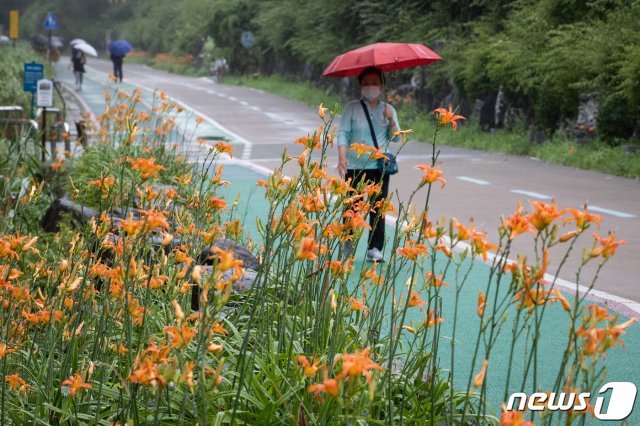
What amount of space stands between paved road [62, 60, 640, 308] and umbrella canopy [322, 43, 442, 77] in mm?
1618

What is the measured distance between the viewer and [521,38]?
76.2 ft

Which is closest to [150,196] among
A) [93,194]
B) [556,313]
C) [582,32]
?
[556,313]

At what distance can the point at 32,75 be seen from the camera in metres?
15.6

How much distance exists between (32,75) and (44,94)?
126 centimetres

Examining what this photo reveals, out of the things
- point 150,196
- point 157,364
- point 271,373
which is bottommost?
point 271,373

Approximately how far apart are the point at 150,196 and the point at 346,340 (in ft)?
4.56

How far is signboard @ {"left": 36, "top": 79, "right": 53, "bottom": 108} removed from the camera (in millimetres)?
14352

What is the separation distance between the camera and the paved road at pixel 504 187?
31.1 ft

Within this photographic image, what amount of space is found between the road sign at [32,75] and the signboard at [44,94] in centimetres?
107

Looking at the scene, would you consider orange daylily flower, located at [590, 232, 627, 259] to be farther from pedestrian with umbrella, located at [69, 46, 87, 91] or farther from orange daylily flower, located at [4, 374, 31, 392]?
pedestrian with umbrella, located at [69, 46, 87, 91]

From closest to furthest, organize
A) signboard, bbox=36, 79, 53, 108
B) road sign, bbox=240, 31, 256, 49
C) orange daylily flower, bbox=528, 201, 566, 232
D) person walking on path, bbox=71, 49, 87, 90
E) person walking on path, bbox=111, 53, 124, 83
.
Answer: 1. orange daylily flower, bbox=528, 201, 566, 232
2. signboard, bbox=36, 79, 53, 108
3. person walking on path, bbox=71, 49, 87, 90
4. person walking on path, bbox=111, 53, 124, 83
5. road sign, bbox=240, 31, 256, 49

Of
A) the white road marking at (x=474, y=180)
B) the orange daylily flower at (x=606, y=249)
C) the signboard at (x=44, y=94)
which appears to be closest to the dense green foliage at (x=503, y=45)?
the white road marking at (x=474, y=180)

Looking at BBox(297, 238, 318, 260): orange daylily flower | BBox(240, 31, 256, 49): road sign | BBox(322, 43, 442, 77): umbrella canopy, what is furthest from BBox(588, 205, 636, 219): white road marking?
BBox(240, 31, 256, 49): road sign

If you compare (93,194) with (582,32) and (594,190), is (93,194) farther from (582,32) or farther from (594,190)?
(582,32)
